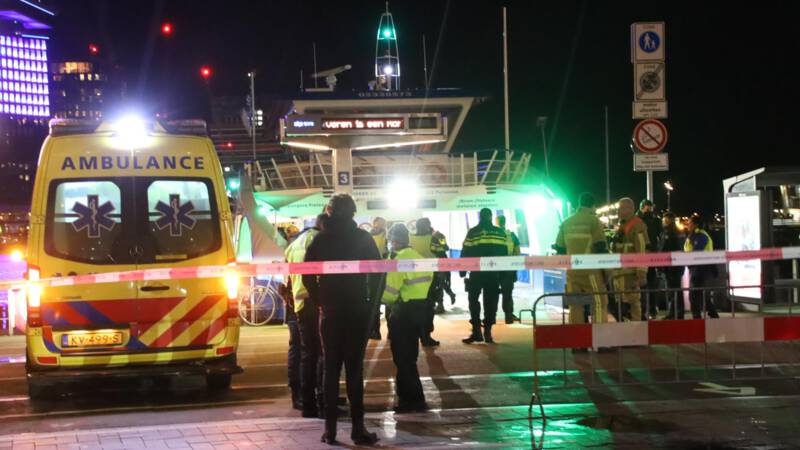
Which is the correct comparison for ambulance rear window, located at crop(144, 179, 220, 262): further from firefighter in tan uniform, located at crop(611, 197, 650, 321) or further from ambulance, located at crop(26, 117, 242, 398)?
firefighter in tan uniform, located at crop(611, 197, 650, 321)

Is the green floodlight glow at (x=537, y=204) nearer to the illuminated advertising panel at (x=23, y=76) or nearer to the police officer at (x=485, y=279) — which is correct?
the police officer at (x=485, y=279)

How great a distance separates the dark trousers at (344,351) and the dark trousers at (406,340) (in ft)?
4.52

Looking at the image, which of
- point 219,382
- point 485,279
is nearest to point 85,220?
point 219,382

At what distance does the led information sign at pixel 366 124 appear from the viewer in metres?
19.8

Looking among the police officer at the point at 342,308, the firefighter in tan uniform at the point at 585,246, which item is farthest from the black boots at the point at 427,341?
the police officer at the point at 342,308

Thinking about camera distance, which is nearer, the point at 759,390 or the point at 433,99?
the point at 759,390

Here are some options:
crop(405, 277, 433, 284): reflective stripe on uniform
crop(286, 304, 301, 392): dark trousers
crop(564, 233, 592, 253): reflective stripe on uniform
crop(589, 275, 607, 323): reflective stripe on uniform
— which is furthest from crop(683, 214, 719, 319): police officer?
crop(286, 304, 301, 392): dark trousers

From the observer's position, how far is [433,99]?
98.6 feet

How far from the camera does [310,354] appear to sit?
8.17 m

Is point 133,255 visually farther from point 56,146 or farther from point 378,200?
point 378,200

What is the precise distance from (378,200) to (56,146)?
1641cm

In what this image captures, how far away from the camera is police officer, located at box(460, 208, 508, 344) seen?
1307 centimetres

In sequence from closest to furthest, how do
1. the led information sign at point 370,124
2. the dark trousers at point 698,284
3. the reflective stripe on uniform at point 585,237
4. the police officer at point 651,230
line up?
the reflective stripe on uniform at point 585,237, the dark trousers at point 698,284, the police officer at point 651,230, the led information sign at point 370,124

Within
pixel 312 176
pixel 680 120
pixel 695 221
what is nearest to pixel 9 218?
pixel 680 120
